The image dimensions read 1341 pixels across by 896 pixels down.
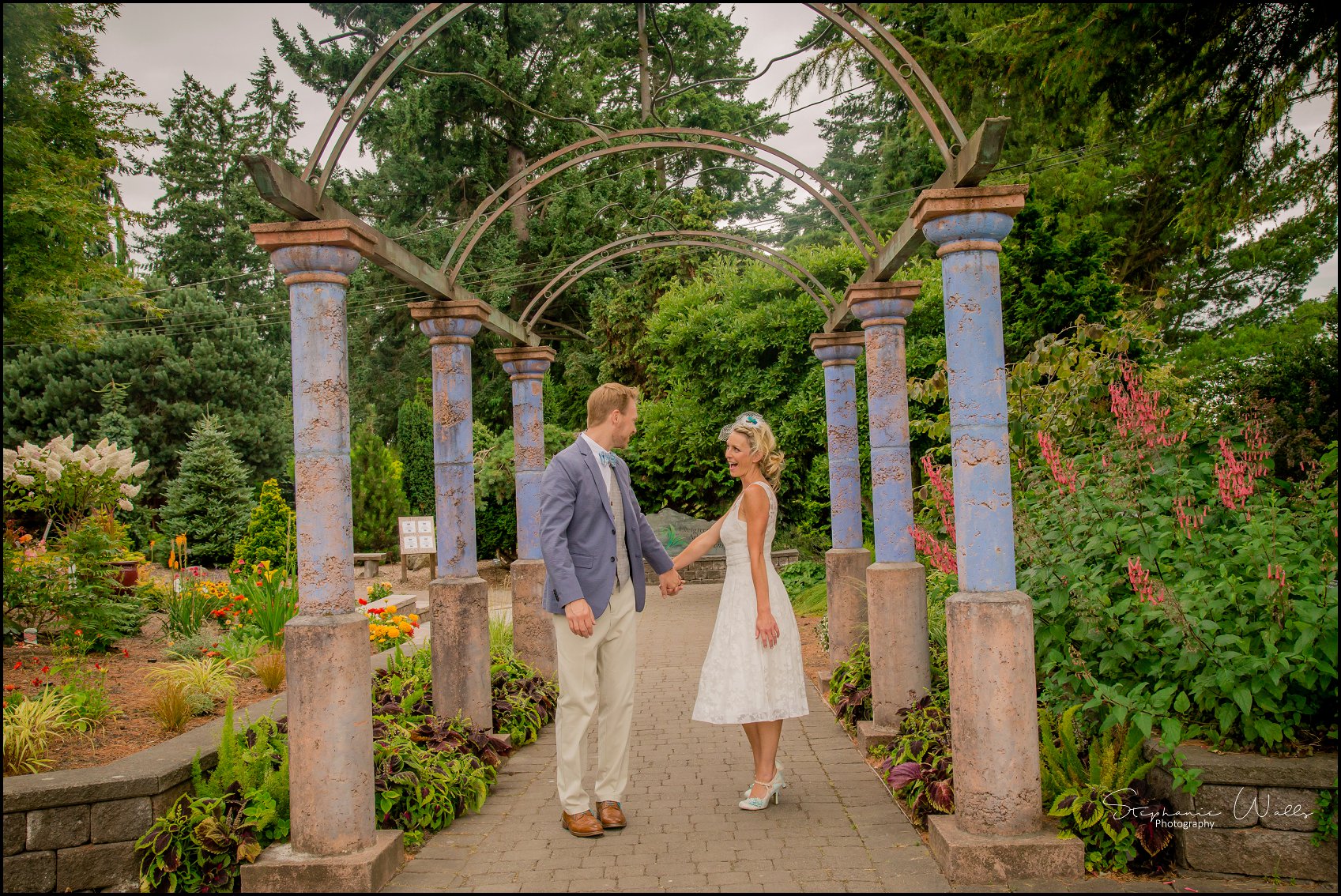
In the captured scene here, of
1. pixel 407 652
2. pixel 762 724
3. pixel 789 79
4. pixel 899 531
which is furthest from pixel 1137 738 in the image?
pixel 789 79

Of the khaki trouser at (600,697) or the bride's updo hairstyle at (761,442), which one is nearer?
the khaki trouser at (600,697)

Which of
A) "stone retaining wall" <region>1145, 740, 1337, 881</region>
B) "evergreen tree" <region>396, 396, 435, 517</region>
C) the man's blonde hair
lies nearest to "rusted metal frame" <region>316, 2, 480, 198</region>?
the man's blonde hair

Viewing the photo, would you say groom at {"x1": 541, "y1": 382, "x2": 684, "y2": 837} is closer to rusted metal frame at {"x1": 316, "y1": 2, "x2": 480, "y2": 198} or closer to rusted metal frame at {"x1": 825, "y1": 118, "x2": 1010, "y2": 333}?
rusted metal frame at {"x1": 316, "y1": 2, "x2": 480, "y2": 198}

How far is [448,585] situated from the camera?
19.4ft

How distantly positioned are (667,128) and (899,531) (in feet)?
9.77

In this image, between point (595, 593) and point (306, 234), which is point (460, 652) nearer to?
point (595, 593)

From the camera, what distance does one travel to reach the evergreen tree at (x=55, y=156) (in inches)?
314

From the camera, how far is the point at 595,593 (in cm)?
437

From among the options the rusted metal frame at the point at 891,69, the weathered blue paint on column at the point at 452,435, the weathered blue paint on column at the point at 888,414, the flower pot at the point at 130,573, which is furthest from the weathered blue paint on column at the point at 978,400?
the flower pot at the point at 130,573

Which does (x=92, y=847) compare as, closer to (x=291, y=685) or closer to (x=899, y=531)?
(x=291, y=685)

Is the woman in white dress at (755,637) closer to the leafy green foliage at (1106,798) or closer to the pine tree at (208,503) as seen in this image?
the leafy green foliage at (1106,798)

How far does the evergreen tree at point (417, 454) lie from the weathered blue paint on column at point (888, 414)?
59.2 ft

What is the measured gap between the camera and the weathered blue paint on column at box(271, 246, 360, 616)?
158 inches

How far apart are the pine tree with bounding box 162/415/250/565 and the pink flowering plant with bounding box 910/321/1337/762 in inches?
667
